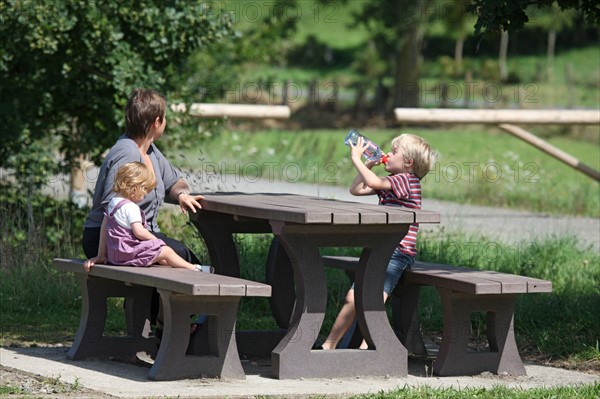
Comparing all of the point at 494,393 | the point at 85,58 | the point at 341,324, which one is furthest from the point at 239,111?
the point at 494,393

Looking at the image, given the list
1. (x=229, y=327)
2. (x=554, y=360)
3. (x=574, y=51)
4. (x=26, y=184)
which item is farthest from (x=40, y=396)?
(x=574, y=51)

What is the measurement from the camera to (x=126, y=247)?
641 cm

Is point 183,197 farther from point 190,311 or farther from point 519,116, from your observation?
point 519,116

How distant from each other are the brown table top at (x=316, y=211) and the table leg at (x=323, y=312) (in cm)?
12

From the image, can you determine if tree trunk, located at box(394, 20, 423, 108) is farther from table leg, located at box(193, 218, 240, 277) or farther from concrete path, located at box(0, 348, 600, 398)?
concrete path, located at box(0, 348, 600, 398)

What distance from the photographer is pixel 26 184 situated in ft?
35.2

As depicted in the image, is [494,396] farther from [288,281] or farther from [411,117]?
[411,117]

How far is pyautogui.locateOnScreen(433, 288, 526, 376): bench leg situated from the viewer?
21.1ft

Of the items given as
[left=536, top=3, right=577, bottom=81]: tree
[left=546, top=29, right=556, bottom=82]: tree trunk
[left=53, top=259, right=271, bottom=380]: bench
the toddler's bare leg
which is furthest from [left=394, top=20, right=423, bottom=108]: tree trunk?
[left=53, top=259, right=271, bottom=380]: bench

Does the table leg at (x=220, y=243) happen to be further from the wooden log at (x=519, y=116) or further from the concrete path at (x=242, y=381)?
the wooden log at (x=519, y=116)

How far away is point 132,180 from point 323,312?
124 centimetres

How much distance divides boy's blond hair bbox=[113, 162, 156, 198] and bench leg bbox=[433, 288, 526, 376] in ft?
5.58

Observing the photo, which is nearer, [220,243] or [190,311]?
[190,311]

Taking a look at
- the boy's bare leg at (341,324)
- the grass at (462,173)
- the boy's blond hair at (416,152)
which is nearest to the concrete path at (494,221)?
the grass at (462,173)
